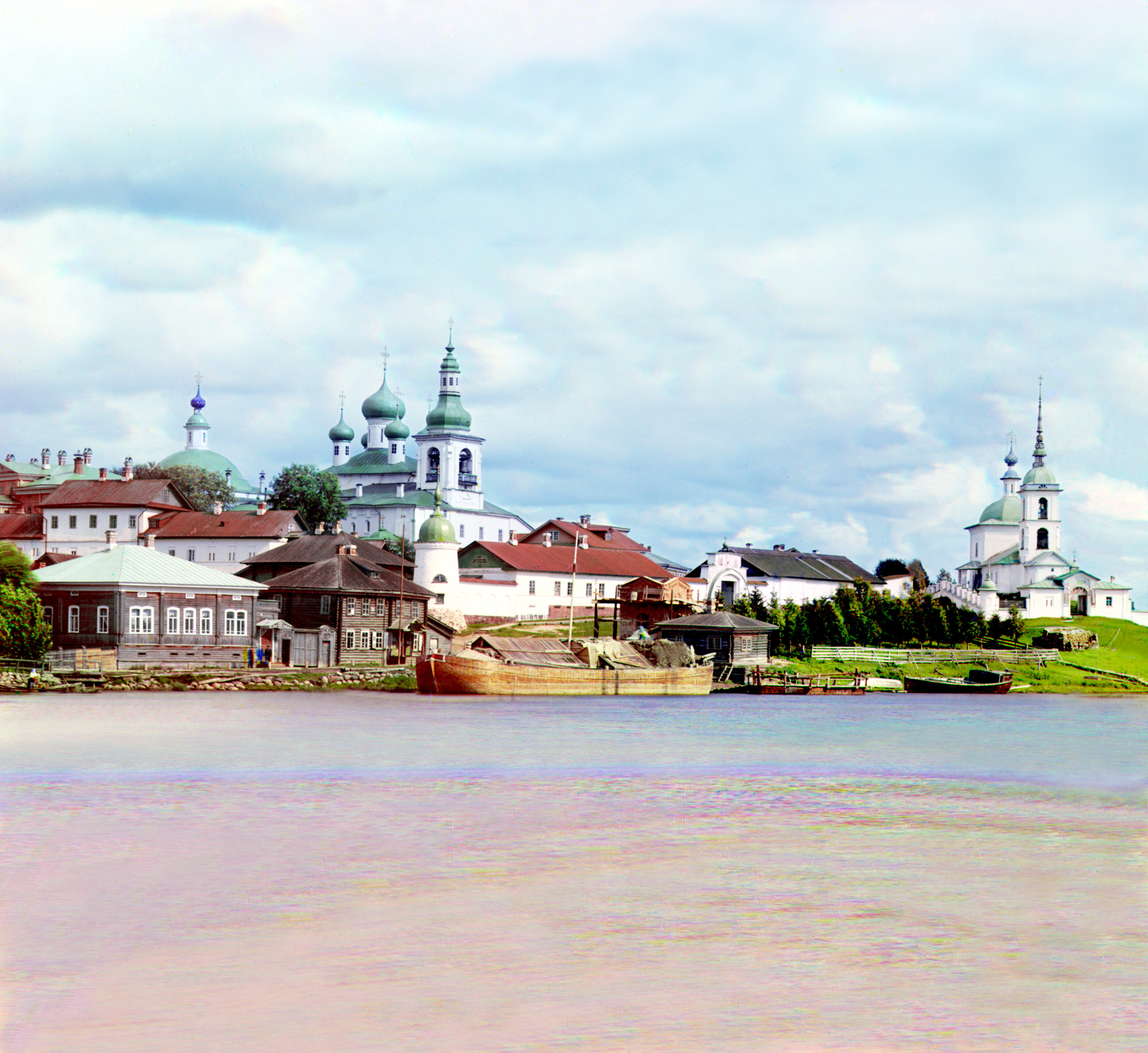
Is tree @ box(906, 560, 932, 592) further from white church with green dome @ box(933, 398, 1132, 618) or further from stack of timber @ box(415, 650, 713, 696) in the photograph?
stack of timber @ box(415, 650, 713, 696)

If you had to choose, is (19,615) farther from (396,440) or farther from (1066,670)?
(396,440)

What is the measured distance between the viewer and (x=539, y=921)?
19.5 metres

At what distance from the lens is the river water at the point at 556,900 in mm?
14695

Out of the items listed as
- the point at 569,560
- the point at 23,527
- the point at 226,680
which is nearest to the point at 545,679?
the point at 226,680

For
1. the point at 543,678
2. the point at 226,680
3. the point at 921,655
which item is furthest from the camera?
the point at 921,655

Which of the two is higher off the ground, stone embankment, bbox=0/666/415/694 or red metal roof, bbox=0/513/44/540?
red metal roof, bbox=0/513/44/540

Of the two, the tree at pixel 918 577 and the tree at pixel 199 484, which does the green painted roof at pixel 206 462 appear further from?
the tree at pixel 918 577

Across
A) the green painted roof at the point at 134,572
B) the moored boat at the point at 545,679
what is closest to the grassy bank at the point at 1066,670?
the moored boat at the point at 545,679

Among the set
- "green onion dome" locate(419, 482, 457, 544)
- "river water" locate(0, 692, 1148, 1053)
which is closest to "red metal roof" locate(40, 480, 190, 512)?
"green onion dome" locate(419, 482, 457, 544)

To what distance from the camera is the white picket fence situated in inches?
3915

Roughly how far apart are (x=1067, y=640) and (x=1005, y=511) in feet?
152

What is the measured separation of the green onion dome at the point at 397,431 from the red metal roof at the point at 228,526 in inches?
2006

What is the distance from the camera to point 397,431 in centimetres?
16225

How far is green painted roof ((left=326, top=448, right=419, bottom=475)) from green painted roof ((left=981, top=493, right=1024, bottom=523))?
59902 millimetres
